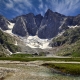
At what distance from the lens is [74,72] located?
71.3 m

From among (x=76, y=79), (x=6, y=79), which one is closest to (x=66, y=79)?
(x=76, y=79)

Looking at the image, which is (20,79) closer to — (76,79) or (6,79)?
(6,79)

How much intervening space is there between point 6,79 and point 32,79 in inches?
341

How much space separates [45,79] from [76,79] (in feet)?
34.0

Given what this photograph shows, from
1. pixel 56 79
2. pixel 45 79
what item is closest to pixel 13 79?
pixel 45 79

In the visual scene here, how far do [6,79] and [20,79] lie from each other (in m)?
4.65

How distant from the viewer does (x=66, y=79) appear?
57.9 m

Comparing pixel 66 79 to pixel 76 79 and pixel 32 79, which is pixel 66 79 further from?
pixel 32 79

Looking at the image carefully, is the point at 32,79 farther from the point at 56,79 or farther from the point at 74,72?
the point at 74,72

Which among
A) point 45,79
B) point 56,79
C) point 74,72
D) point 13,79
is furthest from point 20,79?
point 74,72

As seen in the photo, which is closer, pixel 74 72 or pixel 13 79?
pixel 13 79

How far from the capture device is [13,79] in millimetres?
58062

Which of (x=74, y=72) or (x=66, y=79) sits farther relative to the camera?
(x=74, y=72)

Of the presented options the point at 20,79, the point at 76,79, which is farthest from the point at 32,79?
the point at 76,79
